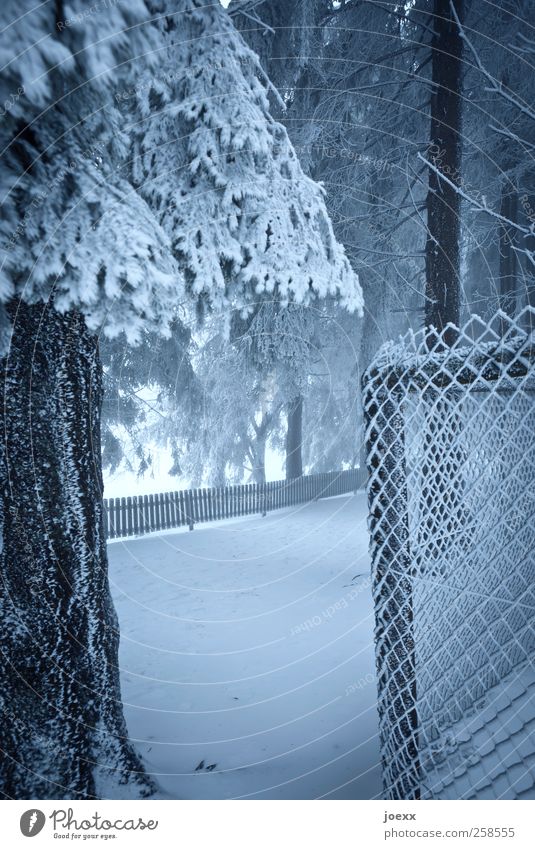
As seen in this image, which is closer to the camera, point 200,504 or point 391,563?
point 391,563

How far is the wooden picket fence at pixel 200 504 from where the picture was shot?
1178 cm

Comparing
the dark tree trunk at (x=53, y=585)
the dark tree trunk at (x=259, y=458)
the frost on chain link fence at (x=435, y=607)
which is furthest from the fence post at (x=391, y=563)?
the dark tree trunk at (x=259, y=458)

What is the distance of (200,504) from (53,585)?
10.8 metres

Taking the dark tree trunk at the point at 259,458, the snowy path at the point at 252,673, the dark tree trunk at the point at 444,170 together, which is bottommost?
the snowy path at the point at 252,673

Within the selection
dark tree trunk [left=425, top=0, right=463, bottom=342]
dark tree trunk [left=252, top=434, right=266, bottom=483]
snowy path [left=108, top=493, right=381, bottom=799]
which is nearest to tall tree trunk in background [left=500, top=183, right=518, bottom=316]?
dark tree trunk [left=425, top=0, right=463, bottom=342]

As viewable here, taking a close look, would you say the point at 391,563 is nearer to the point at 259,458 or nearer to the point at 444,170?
the point at 444,170

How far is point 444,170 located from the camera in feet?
19.1

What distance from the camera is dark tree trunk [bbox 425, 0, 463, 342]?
5719 millimetres

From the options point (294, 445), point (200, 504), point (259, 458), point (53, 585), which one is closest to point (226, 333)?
point (53, 585)

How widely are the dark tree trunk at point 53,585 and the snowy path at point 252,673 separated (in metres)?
0.65

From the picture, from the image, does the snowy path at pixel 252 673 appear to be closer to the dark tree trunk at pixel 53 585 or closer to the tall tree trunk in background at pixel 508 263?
the dark tree trunk at pixel 53 585

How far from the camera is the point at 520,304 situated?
36.3 feet

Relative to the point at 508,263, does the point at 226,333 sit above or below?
below

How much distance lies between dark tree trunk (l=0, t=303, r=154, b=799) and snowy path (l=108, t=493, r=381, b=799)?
0.65 metres
